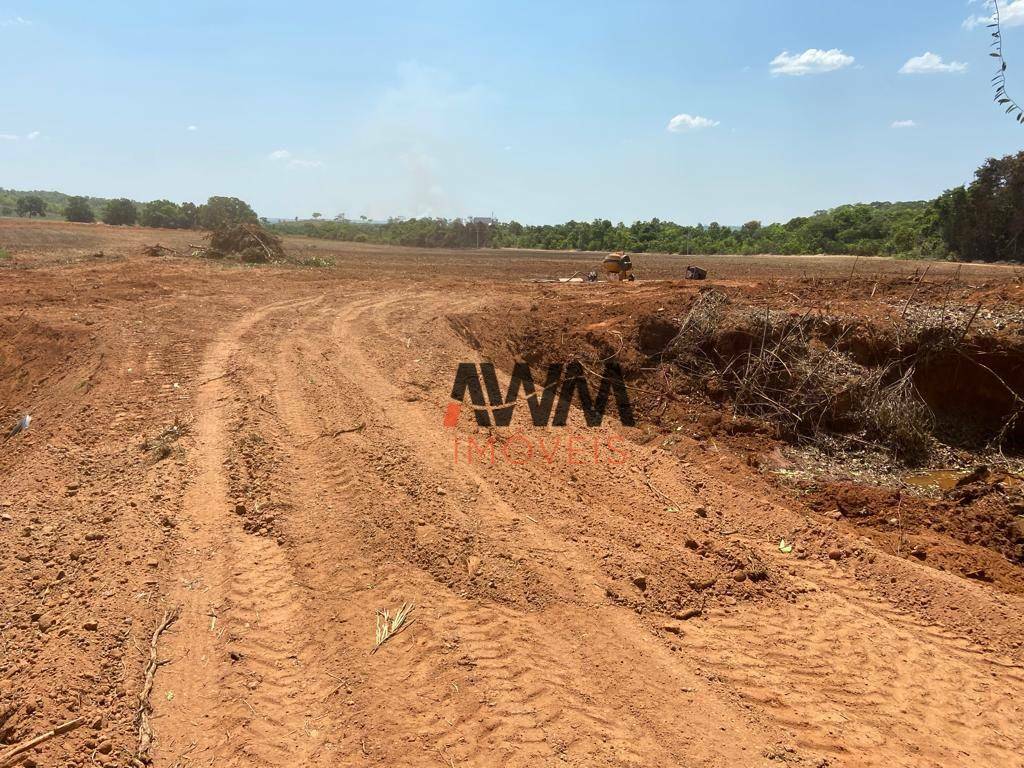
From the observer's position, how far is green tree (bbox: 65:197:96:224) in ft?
124

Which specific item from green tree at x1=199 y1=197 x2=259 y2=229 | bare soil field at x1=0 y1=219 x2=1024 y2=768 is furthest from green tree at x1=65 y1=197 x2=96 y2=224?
bare soil field at x1=0 y1=219 x2=1024 y2=768

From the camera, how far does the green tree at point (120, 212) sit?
38.5 meters

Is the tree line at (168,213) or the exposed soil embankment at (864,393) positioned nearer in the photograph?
the exposed soil embankment at (864,393)

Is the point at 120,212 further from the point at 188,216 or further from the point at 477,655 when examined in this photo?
the point at 477,655

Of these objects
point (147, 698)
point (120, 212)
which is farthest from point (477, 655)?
point (120, 212)

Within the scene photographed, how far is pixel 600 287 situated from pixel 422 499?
9.35 metres

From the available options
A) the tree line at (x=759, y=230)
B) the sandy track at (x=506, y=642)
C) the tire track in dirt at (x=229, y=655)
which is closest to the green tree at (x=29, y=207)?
the tree line at (x=759, y=230)

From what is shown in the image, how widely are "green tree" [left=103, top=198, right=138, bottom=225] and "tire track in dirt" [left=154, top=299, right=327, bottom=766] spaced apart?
44342mm

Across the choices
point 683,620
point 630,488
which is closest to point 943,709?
point 683,620

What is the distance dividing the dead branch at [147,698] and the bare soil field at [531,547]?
1 centimetres

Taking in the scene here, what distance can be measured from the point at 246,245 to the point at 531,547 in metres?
17.7

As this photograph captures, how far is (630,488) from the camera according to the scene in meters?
4.95

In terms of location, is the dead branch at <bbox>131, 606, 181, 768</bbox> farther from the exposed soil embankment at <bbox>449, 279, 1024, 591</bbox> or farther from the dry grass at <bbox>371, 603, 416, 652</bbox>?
the exposed soil embankment at <bbox>449, 279, 1024, 591</bbox>

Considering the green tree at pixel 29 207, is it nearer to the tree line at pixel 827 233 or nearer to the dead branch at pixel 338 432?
the tree line at pixel 827 233
